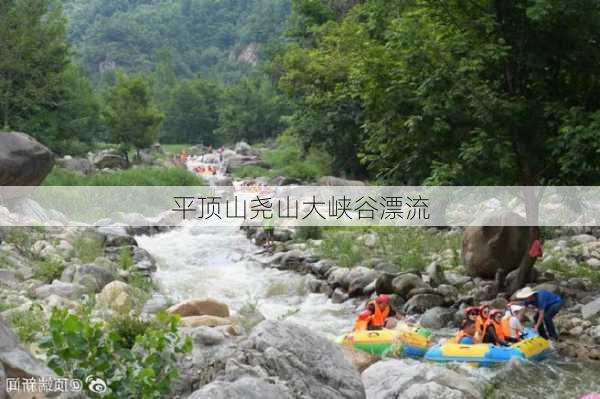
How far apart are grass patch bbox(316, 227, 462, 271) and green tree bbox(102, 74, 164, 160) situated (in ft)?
67.5

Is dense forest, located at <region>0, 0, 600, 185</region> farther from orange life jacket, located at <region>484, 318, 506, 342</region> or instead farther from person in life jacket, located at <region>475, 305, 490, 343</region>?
orange life jacket, located at <region>484, 318, 506, 342</region>


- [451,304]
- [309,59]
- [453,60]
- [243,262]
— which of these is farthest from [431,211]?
[309,59]

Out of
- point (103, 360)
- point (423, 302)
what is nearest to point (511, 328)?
point (423, 302)

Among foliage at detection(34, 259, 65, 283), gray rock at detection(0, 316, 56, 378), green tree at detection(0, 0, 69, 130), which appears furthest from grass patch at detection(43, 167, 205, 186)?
gray rock at detection(0, 316, 56, 378)

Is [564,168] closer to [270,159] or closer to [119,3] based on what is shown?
[270,159]

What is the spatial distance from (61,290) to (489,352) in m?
5.89

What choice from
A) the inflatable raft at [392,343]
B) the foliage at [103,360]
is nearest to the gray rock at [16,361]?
the foliage at [103,360]

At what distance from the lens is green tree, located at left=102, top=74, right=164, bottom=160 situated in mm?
34156

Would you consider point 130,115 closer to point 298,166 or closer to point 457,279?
point 298,166

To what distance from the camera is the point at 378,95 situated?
10.6 m

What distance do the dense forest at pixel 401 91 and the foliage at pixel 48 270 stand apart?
5.29 metres

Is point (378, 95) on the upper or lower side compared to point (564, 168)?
upper

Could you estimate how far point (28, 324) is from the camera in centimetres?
698

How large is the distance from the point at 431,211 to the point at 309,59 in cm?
1055
